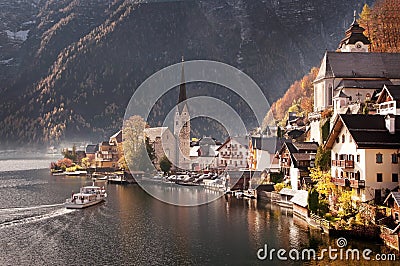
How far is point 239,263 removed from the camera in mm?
25172

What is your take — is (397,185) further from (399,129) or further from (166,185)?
(166,185)

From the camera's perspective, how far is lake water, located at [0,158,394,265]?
26641 mm

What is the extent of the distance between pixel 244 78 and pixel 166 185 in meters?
119

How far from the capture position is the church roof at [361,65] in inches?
1893

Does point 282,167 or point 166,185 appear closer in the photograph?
point 282,167

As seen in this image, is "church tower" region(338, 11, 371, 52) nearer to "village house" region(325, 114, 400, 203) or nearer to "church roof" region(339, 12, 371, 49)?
"church roof" region(339, 12, 371, 49)

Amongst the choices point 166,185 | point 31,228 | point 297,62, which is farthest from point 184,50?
point 31,228

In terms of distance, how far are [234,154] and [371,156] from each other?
139 ft

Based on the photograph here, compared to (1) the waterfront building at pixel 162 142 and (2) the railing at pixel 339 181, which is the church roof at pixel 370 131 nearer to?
(2) the railing at pixel 339 181

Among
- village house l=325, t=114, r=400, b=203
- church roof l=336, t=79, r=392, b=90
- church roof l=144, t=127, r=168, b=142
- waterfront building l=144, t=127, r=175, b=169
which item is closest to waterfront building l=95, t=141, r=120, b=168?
church roof l=144, t=127, r=168, b=142

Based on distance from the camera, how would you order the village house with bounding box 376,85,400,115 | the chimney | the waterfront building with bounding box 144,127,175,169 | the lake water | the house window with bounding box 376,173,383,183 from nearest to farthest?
the lake water < the house window with bounding box 376,173,383,183 < the chimney < the village house with bounding box 376,85,400,115 < the waterfront building with bounding box 144,127,175,169

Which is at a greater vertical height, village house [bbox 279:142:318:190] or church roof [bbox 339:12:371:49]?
church roof [bbox 339:12:371:49]

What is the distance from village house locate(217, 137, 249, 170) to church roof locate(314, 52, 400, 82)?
75.4 ft

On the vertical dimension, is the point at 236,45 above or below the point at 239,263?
above
